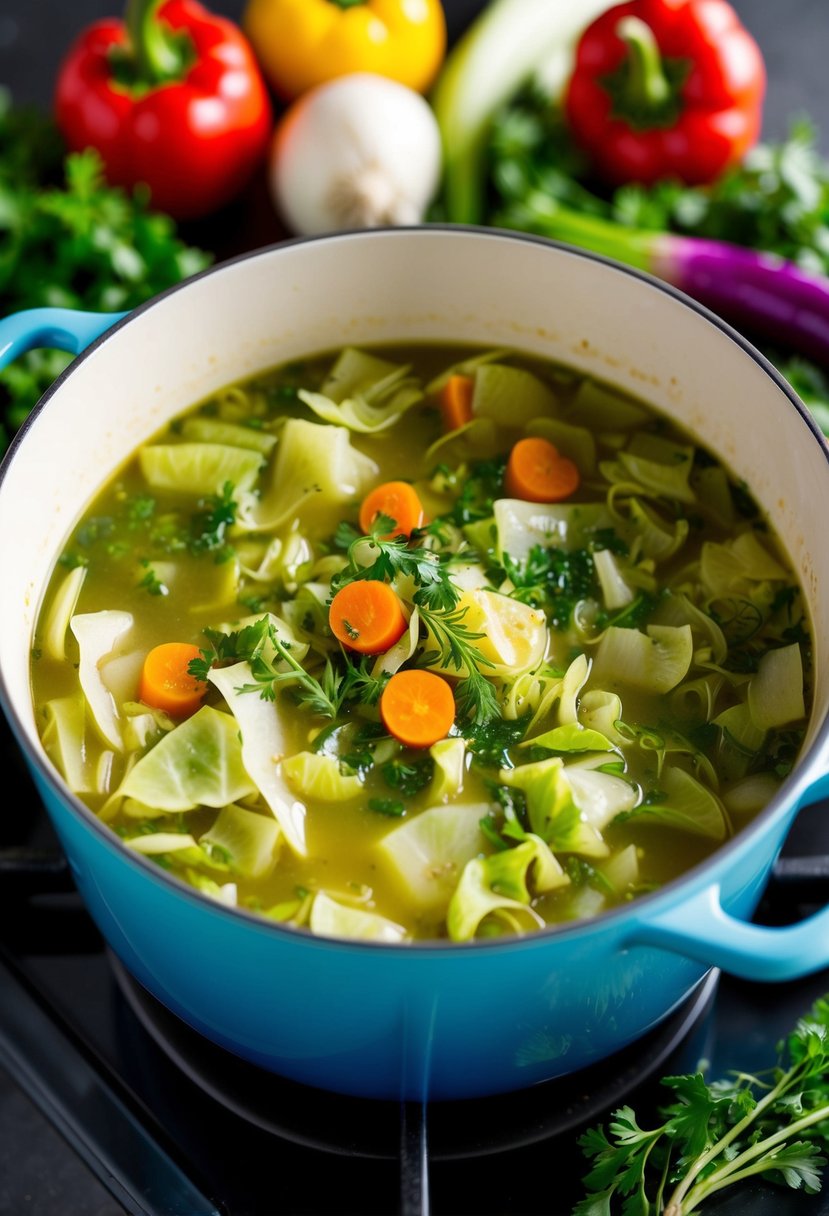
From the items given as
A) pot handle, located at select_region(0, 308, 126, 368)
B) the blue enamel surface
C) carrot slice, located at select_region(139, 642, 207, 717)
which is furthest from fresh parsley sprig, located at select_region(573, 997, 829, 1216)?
pot handle, located at select_region(0, 308, 126, 368)

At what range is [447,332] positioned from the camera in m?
2.47

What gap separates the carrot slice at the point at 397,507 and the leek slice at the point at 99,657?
43 centimetres

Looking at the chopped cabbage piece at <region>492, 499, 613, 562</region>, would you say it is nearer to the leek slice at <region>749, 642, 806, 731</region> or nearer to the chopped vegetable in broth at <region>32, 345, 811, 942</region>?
the chopped vegetable in broth at <region>32, 345, 811, 942</region>

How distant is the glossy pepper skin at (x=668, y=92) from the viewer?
9.59 feet

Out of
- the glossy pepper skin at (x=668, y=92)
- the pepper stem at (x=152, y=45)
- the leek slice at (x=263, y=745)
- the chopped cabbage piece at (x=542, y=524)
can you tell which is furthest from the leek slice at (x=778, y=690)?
the pepper stem at (x=152, y=45)

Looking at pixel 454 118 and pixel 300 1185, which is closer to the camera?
pixel 300 1185

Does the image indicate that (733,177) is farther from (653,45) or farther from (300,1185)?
(300,1185)

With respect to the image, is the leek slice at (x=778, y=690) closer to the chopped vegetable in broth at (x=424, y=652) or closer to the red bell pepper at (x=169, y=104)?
Result: the chopped vegetable in broth at (x=424, y=652)

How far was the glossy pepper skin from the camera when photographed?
2.92 meters

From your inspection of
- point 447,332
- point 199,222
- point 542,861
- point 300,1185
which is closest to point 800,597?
point 542,861

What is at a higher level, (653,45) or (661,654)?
(653,45)

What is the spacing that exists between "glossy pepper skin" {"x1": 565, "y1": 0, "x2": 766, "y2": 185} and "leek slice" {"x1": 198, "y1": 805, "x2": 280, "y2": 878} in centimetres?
187

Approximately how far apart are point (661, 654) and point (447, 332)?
808mm

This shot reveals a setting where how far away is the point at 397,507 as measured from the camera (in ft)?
7.20
